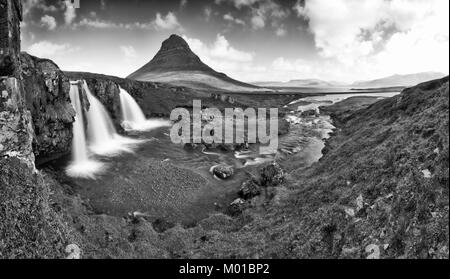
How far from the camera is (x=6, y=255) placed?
15.9 metres

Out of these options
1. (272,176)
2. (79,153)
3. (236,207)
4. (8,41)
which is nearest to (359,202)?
(236,207)

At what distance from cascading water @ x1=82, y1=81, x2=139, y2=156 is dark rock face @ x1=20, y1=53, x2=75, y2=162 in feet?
18.8

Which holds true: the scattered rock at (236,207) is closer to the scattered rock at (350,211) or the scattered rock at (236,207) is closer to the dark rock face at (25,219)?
the scattered rock at (350,211)

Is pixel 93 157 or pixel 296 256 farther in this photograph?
pixel 93 157

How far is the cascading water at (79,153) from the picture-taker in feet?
129

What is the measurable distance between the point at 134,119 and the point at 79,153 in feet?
129

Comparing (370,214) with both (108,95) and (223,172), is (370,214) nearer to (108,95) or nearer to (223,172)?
(223,172)

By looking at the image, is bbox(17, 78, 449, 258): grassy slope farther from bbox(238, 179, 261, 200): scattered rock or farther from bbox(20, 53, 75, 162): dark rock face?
bbox(20, 53, 75, 162): dark rock face

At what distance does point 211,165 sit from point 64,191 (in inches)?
800

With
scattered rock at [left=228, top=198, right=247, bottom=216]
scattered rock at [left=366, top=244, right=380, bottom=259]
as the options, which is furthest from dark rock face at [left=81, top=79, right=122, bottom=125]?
scattered rock at [left=366, top=244, right=380, bottom=259]

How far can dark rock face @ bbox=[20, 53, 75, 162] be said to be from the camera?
43.1 m

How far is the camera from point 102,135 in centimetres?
5838
